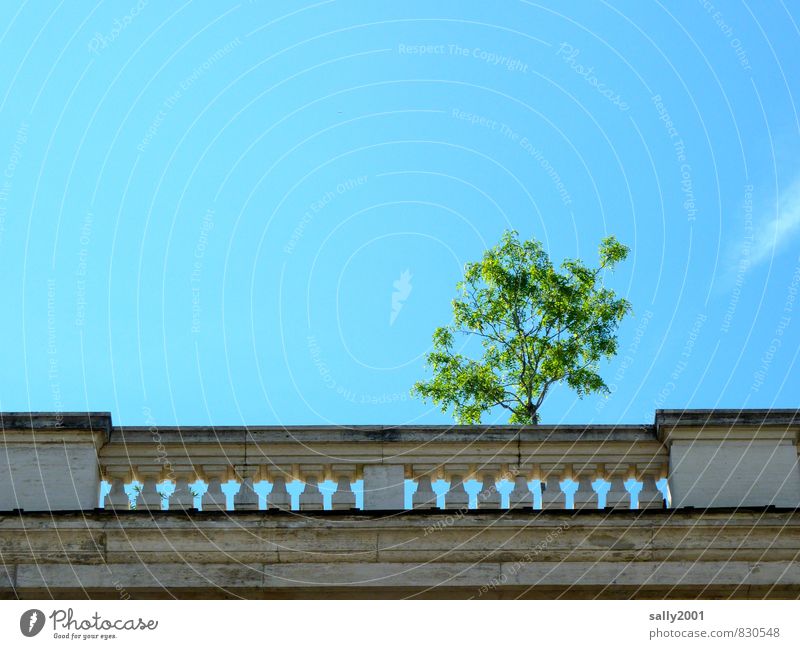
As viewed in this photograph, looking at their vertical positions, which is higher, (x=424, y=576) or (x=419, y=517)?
(x=419, y=517)

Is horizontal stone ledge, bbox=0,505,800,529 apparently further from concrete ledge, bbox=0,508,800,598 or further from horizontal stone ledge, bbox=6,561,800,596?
horizontal stone ledge, bbox=6,561,800,596

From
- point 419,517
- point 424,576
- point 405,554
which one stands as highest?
point 419,517

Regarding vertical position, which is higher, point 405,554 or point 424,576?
point 405,554

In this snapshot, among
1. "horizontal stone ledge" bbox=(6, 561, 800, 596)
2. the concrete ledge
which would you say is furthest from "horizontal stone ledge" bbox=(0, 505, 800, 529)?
"horizontal stone ledge" bbox=(6, 561, 800, 596)

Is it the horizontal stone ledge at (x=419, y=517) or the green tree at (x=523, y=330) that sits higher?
the green tree at (x=523, y=330)

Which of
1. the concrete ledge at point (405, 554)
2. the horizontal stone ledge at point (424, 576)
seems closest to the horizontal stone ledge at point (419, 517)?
the concrete ledge at point (405, 554)

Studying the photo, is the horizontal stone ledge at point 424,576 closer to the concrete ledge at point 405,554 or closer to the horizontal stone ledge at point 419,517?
the concrete ledge at point 405,554

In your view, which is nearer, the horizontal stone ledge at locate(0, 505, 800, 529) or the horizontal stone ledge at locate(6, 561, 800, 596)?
the horizontal stone ledge at locate(6, 561, 800, 596)

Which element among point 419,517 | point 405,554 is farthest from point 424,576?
point 419,517

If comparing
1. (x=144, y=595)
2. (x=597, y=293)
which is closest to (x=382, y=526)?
(x=144, y=595)

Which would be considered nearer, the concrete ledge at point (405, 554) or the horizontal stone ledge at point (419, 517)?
the concrete ledge at point (405, 554)

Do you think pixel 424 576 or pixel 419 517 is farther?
pixel 419 517

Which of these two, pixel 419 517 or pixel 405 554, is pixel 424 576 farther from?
pixel 419 517

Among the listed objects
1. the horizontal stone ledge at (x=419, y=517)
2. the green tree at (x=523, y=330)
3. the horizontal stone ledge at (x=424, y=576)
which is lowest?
the horizontal stone ledge at (x=424, y=576)
